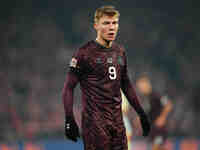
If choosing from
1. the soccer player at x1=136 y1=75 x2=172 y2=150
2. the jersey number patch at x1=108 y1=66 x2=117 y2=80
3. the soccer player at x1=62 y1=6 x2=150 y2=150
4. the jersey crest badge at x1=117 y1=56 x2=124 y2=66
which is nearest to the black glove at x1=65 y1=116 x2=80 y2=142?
the soccer player at x1=62 y1=6 x2=150 y2=150

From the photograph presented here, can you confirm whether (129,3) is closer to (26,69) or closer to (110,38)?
(26,69)

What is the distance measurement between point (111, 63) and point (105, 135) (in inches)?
23.8

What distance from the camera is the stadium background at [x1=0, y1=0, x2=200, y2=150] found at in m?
11.7

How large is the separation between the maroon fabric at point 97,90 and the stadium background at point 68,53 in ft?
25.4

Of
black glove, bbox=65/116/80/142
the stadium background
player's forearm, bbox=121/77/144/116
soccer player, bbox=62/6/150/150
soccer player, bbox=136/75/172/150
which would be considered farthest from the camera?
the stadium background

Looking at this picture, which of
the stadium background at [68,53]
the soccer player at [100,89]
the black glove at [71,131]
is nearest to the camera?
the black glove at [71,131]

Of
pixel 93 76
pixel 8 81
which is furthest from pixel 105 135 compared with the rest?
pixel 8 81

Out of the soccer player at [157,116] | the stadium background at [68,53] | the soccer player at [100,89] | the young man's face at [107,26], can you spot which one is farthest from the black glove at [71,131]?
the stadium background at [68,53]

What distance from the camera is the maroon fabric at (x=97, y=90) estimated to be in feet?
11.1

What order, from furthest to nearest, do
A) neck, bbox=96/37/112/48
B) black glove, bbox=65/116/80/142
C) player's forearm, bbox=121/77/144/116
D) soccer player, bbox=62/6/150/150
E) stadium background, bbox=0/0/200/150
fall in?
stadium background, bbox=0/0/200/150
player's forearm, bbox=121/77/144/116
neck, bbox=96/37/112/48
soccer player, bbox=62/6/150/150
black glove, bbox=65/116/80/142

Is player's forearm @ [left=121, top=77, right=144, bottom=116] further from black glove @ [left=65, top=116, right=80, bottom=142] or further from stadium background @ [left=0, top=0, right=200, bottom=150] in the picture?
stadium background @ [left=0, top=0, right=200, bottom=150]

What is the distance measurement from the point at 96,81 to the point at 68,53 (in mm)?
9397

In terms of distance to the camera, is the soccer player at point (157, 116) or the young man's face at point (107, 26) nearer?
the young man's face at point (107, 26)

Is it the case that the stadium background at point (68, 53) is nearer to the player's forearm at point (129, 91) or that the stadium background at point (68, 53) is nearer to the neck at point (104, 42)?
the player's forearm at point (129, 91)
